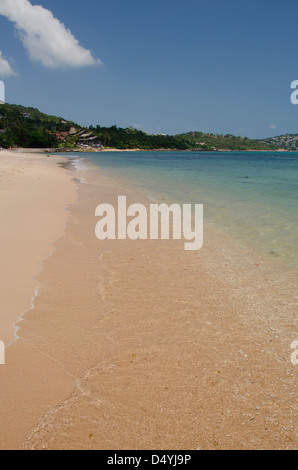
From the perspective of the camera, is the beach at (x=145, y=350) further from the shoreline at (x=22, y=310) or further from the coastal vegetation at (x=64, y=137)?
the coastal vegetation at (x=64, y=137)

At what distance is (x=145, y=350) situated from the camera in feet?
10.6

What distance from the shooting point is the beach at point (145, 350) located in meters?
2.31

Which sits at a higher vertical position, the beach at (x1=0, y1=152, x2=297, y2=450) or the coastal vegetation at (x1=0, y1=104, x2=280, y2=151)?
the coastal vegetation at (x1=0, y1=104, x2=280, y2=151)

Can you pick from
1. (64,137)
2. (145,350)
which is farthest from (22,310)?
(64,137)

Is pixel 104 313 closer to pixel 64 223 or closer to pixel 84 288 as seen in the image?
pixel 84 288

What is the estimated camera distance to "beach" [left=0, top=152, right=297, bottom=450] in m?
2.31

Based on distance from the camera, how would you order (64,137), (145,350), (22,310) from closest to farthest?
(145,350)
(22,310)
(64,137)

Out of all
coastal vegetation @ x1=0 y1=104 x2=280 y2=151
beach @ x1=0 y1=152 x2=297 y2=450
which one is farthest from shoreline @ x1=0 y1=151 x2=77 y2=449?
coastal vegetation @ x1=0 y1=104 x2=280 y2=151

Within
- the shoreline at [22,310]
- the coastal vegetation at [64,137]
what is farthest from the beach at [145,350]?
the coastal vegetation at [64,137]

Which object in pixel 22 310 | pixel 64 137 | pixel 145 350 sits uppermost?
pixel 64 137

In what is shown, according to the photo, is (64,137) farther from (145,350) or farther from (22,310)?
(145,350)

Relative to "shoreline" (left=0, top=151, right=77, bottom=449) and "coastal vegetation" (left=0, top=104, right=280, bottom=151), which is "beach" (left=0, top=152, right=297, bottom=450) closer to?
"shoreline" (left=0, top=151, right=77, bottom=449)

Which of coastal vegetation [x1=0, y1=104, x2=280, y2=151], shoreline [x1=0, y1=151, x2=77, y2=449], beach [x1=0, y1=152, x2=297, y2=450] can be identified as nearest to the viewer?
beach [x1=0, y1=152, x2=297, y2=450]

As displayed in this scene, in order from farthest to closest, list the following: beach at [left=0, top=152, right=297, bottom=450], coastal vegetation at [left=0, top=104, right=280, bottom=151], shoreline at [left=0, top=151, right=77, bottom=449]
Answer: coastal vegetation at [left=0, top=104, right=280, bottom=151], shoreline at [left=0, top=151, right=77, bottom=449], beach at [left=0, top=152, right=297, bottom=450]
